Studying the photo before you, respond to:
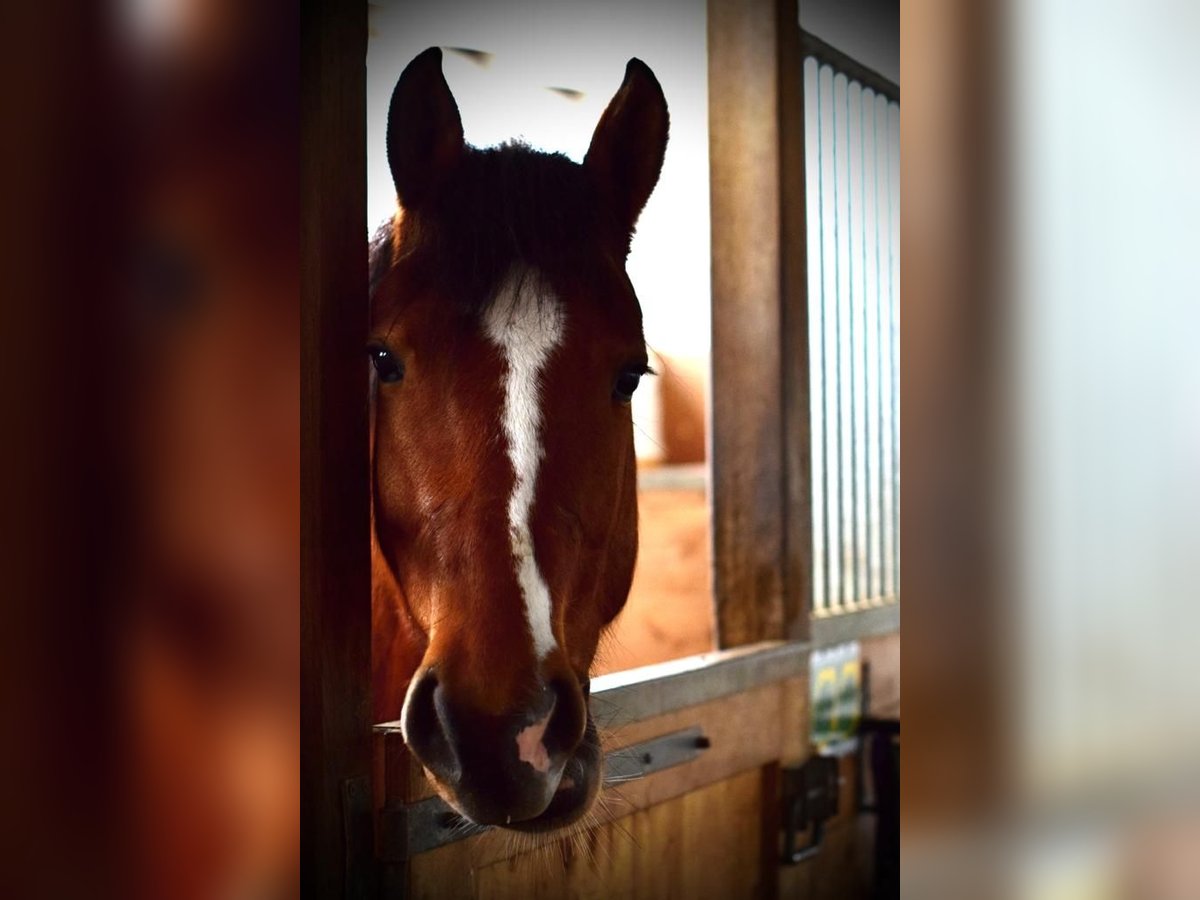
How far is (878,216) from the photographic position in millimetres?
834

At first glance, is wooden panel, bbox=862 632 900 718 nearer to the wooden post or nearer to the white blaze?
the wooden post

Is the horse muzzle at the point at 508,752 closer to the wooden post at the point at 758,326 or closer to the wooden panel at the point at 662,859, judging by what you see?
the wooden panel at the point at 662,859

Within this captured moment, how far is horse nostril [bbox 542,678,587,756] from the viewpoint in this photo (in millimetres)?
716

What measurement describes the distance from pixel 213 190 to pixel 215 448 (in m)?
0.20

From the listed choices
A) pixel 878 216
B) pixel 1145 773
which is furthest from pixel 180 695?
pixel 1145 773

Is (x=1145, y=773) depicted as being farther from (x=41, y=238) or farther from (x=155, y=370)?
(x=41, y=238)

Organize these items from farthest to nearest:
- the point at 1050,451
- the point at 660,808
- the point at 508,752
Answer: the point at 1050,451
the point at 660,808
the point at 508,752

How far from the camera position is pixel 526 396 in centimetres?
72

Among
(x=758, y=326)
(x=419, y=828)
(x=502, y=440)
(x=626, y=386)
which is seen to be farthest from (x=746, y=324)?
(x=419, y=828)

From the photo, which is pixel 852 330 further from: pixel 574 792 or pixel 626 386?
pixel 574 792

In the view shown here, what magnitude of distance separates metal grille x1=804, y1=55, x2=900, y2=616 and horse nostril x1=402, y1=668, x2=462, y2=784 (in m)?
0.32

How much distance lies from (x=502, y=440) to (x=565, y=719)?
203mm

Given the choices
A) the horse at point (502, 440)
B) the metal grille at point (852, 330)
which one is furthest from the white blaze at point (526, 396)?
the metal grille at point (852, 330)

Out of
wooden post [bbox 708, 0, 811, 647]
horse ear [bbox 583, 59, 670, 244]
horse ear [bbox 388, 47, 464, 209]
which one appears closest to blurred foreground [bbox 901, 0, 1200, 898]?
wooden post [bbox 708, 0, 811, 647]
